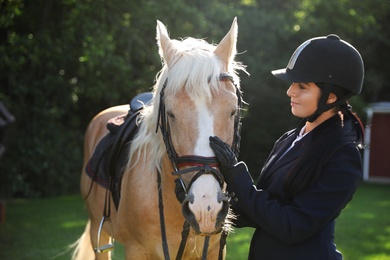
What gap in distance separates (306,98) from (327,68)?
0.16 metres

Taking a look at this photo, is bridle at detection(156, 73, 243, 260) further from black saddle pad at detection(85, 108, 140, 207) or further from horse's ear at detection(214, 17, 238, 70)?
black saddle pad at detection(85, 108, 140, 207)

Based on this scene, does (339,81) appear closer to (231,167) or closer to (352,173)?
(352,173)

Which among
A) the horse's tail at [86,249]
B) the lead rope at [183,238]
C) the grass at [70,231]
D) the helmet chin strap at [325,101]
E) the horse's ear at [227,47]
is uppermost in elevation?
the horse's ear at [227,47]

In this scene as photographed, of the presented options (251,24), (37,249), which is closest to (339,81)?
(37,249)

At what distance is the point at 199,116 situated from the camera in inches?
94.1

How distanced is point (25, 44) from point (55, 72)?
159 cm

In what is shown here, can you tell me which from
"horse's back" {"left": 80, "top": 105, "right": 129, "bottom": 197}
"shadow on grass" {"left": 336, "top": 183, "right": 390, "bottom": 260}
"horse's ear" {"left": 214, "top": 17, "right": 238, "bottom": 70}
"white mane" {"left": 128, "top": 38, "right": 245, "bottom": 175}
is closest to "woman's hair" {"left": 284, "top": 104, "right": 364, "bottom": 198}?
"white mane" {"left": 128, "top": 38, "right": 245, "bottom": 175}

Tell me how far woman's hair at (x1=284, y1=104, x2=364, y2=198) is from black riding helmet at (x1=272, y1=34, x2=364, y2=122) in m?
0.08

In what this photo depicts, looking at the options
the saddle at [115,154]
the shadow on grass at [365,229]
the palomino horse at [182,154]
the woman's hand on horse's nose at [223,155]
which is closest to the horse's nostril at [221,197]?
the palomino horse at [182,154]

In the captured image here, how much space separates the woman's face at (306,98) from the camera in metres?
2.29

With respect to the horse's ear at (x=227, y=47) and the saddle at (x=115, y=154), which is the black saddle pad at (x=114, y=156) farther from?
the horse's ear at (x=227, y=47)

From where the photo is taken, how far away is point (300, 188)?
222 cm

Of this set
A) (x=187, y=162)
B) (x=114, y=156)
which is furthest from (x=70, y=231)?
(x=187, y=162)

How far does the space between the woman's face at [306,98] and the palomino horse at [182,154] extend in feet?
1.07
